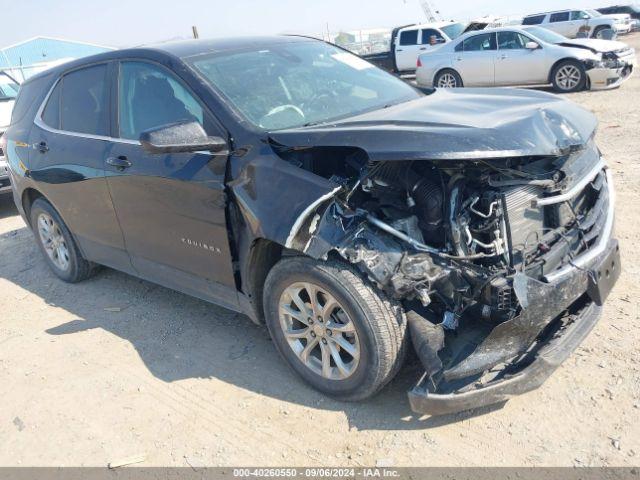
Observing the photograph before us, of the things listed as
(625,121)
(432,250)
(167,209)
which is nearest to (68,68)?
(167,209)

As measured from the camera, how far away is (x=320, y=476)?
275cm

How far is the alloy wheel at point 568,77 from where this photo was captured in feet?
42.2

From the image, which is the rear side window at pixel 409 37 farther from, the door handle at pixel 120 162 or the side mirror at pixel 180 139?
the side mirror at pixel 180 139

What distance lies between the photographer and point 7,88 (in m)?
9.84

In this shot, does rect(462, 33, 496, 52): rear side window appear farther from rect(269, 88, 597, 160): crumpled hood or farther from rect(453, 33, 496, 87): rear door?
rect(269, 88, 597, 160): crumpled hood

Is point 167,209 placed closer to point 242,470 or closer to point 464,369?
point 242,470

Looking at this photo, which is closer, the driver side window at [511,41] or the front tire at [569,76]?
the front tire at [569,76]

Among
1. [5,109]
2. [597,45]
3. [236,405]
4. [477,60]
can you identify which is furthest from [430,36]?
[236,405]

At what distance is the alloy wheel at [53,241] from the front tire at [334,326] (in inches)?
109

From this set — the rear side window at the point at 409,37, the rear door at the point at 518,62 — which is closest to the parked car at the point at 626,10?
the rear side window at the point at 409,37

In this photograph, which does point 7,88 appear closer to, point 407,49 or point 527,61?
point 527,61

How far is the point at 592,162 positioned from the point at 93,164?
3354 millimetres

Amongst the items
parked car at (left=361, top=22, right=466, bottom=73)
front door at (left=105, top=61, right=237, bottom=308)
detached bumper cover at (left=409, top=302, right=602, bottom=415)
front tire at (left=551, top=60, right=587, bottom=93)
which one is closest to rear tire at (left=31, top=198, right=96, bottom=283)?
front door at (left=105, top=61, right=237, bottom=308)

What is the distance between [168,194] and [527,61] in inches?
475
